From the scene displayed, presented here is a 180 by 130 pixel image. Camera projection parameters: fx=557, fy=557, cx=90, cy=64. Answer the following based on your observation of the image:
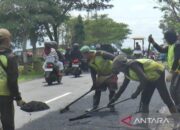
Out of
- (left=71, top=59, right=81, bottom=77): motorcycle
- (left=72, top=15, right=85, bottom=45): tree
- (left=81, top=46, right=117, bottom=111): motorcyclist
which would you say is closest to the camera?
(left=81, top=46, right=117, bottom=111): motorcyclist

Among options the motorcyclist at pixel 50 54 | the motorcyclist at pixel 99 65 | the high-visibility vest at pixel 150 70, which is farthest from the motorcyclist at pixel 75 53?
the high-visibility vest at pixel 150 70

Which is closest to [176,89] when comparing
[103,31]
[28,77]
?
[28,77]

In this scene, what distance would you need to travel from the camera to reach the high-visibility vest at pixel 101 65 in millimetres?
11875

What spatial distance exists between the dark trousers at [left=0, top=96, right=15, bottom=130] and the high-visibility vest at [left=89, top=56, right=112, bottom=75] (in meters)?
4.90

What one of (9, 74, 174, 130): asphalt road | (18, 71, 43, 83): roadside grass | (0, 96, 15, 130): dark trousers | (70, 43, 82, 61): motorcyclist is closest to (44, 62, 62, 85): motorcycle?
(18, 71, 43, 83): roadside grass

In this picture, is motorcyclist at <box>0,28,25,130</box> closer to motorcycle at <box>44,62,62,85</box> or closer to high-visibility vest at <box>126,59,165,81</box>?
high-visibility vest at <box>126,59,165,81</box>

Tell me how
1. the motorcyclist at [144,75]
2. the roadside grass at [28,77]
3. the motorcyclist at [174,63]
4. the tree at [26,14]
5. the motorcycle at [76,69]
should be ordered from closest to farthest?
the motorcyclist at [144,75] → the motorcyclist at [174,63] → the motorcycle at [76,69] → the roadside grass at [28,77] → the tree at [26,14]

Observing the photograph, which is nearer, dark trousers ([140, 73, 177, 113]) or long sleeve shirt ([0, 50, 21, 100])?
long sleeve shirt ([0, 50, 21, 100])

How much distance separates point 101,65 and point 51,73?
10129mm

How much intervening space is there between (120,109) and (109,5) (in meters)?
30.2

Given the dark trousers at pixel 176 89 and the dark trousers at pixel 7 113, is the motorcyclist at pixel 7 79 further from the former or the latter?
the dark trousers at pixel 176 89

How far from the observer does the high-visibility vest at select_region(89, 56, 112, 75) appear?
39.0 feet

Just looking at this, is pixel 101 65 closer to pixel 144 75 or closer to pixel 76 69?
pixel 144 75

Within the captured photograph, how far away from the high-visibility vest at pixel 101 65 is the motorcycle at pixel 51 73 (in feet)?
31.8
